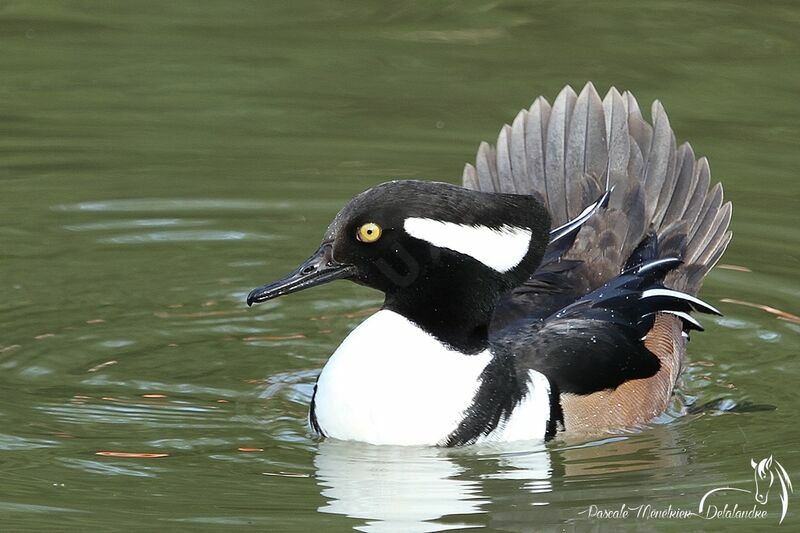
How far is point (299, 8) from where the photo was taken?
44.1ft

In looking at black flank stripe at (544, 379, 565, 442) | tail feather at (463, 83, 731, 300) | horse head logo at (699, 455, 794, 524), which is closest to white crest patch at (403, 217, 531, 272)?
black flank stripe at (544, 379, 565, 442)

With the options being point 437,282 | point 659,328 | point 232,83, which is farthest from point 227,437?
point 232,83

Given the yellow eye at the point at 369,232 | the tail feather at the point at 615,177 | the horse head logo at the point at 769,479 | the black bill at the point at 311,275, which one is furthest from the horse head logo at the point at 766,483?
the tail feather at the point at 615,177

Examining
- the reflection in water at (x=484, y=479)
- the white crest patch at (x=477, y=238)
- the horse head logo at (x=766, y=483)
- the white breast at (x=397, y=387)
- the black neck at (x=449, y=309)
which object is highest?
the white crest patch at (x=477, y=238)

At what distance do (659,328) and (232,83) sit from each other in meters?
5.00

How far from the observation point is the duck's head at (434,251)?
6.75 m

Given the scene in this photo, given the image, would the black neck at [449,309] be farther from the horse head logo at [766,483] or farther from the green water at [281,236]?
the horse head logo at [766,483]

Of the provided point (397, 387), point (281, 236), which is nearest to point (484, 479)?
point (397, 387)

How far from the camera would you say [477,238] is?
6.77 m

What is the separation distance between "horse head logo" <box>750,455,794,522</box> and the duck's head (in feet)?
4.13

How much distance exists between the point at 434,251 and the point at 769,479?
5.37 ft

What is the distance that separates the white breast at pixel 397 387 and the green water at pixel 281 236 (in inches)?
4.0

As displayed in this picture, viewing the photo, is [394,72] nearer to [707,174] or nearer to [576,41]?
[576,41]

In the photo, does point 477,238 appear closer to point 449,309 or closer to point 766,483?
point 449,309
